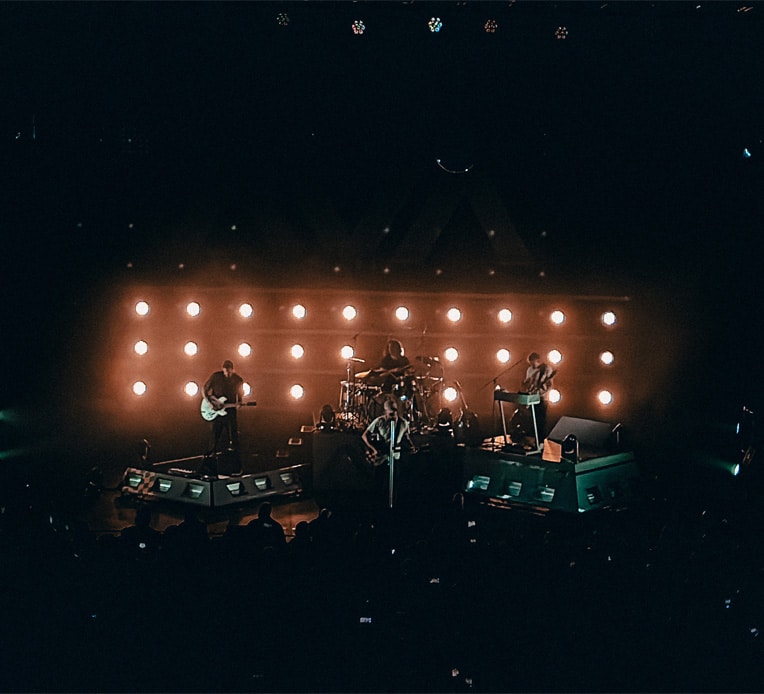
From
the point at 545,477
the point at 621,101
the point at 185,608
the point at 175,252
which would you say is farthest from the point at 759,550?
the point at 175,252

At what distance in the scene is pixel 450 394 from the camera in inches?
498

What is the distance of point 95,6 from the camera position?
28.5ft

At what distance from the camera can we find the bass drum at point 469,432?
1077 centimetres

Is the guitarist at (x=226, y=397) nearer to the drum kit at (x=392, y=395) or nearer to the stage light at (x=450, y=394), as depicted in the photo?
the drum kit at (x=392, y=395)

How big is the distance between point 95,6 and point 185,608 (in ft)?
24.5

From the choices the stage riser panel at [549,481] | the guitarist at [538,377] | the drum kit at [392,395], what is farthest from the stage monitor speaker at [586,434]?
the drum kit at [392,395]

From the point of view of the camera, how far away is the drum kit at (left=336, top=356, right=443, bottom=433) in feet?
34.7

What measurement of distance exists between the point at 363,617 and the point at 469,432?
5.71 metres

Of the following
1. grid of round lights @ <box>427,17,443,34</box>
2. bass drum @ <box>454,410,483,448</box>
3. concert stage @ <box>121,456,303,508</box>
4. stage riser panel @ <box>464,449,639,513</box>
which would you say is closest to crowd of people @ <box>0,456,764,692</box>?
stage riser panel @ <box>464,449,639,513</box>

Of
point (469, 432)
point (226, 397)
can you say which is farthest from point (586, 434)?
point (226, 397)

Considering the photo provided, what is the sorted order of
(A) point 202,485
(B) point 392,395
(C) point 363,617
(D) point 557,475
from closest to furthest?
1. (C) point 363,617
2. (D) point 557,475
3. (A) point 202,485
4. (B) point 392,395

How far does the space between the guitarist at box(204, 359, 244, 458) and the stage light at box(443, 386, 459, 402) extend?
378cm

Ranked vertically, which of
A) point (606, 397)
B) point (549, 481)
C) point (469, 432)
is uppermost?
point (606, 397)

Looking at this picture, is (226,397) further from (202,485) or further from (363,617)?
(363,617)
